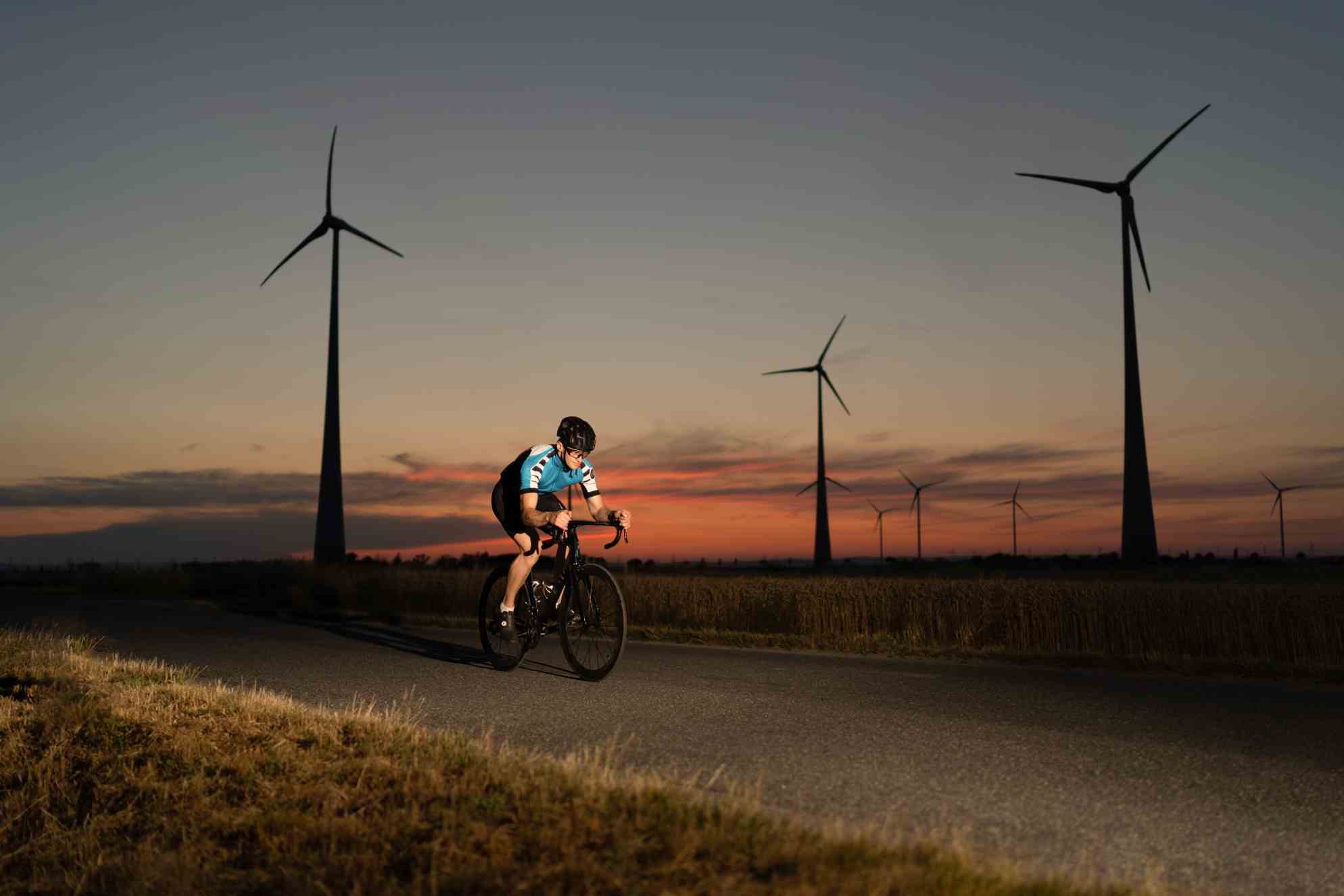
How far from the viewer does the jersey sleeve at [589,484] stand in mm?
10195

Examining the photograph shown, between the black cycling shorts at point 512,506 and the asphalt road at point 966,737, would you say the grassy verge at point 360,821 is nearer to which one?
the asphalt road at point 966,737

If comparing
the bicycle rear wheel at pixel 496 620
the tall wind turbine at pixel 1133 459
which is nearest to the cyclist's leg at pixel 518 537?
the bicycle rear wheel at pixel 496 620

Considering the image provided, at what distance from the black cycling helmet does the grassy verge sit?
2.93m

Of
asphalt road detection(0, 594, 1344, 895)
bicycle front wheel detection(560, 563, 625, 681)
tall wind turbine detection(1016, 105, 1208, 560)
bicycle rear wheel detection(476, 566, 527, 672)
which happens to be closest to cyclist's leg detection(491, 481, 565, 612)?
bicycle rear wheel detection(476, 566, 527, 672)

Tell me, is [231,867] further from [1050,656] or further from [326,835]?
[1050,656]

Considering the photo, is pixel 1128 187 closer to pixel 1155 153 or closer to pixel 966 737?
pixel 1155 153

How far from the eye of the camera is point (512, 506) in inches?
416

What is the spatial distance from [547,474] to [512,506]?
761mm

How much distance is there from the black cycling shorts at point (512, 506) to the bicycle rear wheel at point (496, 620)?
678mm

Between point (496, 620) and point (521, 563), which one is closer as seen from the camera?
point (521, 563)

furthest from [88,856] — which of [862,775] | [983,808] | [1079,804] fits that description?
[1079,804]

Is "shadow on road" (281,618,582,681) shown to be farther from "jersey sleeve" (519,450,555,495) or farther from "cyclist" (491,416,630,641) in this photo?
"jersey sleeve" (519,450,555,495)

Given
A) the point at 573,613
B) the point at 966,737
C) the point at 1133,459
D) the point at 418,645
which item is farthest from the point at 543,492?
the point at 1133,459

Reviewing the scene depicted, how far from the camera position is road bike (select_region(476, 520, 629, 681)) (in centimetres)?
1036
